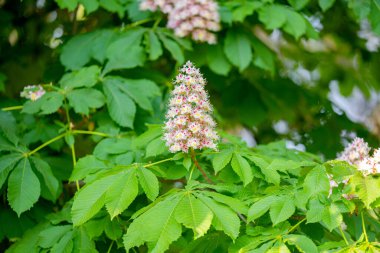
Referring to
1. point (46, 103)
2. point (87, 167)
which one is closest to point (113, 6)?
point (46, 103)

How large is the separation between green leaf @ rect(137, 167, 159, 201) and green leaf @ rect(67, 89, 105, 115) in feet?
2.69

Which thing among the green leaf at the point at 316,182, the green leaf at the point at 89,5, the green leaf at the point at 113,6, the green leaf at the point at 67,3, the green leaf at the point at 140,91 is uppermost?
the green leaf at the point at 67,3

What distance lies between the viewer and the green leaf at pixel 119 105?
108 inches

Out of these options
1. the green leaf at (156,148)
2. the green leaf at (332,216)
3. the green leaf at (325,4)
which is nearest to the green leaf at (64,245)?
the green leaf at (156,148)

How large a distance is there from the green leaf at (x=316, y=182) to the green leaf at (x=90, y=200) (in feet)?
2.13

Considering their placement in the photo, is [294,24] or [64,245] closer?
[64,245]

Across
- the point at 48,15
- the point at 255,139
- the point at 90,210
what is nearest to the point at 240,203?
the point at 90,210

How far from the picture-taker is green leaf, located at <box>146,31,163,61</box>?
309 centimetres

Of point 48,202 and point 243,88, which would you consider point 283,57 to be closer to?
point 243,88

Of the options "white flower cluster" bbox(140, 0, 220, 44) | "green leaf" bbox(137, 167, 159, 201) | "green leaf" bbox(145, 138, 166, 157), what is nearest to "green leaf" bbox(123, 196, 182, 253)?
"green leaf" bbox(137, 167, 159, 201)

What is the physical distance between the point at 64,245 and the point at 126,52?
1.31 m

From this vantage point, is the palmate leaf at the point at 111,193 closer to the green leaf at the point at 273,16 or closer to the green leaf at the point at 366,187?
the green leaf at the point at 366,187

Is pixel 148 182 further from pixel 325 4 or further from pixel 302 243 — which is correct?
pixel 325 4

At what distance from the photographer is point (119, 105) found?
9.06 ft
